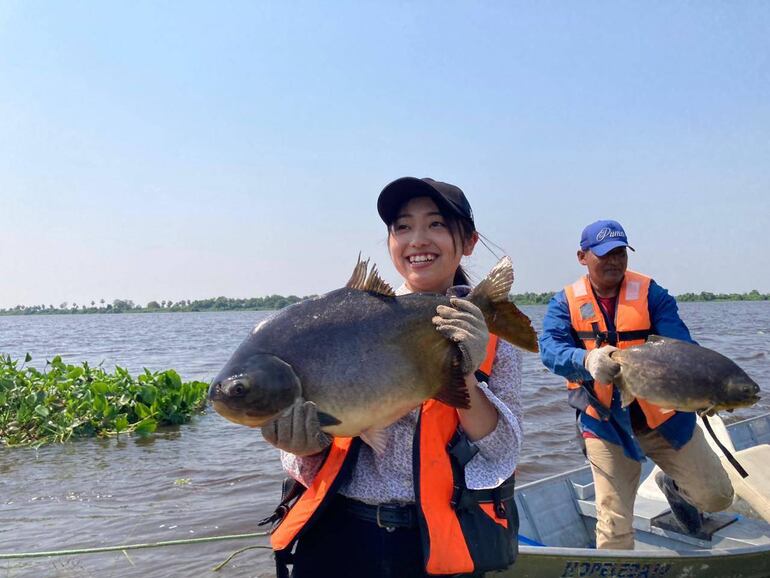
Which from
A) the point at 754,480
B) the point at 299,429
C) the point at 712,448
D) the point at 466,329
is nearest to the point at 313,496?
the point at 299,429

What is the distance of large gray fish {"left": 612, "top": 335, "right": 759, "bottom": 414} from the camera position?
4.68 metres

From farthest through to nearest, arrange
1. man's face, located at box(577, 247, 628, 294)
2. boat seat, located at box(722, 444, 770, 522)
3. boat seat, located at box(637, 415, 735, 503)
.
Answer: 1. boat seat, located at box(637, 415, 735, 503)
2. man's face, located at box(577, 247, 628, 294)
3. boat seat, located at box(722, 444, 770, 522)

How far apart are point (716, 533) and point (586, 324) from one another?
2560 millimetres

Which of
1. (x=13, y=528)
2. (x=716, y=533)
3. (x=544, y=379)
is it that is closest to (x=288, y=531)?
(x=716, y=533)

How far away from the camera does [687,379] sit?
15.4 ft

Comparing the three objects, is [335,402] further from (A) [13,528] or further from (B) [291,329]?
(A) [13,528]

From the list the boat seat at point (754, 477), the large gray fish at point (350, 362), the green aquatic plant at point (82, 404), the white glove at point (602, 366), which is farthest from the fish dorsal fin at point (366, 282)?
the green aquatic plant at point (82, 404)

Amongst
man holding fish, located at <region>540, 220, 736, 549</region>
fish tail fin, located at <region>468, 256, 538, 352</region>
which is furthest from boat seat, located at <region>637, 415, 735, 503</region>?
fish tail fin, located at <region>468, 256, 538, 352</region>

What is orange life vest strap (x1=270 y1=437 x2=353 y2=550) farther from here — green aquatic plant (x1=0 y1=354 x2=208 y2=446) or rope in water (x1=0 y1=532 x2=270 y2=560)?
green aquatic plant (x1=0 y1=354 x2=208 y2=446)

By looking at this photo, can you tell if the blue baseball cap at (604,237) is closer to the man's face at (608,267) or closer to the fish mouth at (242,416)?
the man's face at (608,267)

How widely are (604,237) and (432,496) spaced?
3.95 m

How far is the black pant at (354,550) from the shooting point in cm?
248

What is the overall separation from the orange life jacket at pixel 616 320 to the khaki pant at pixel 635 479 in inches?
11.4

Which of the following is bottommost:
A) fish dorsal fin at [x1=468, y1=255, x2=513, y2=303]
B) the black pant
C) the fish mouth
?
the black pant
